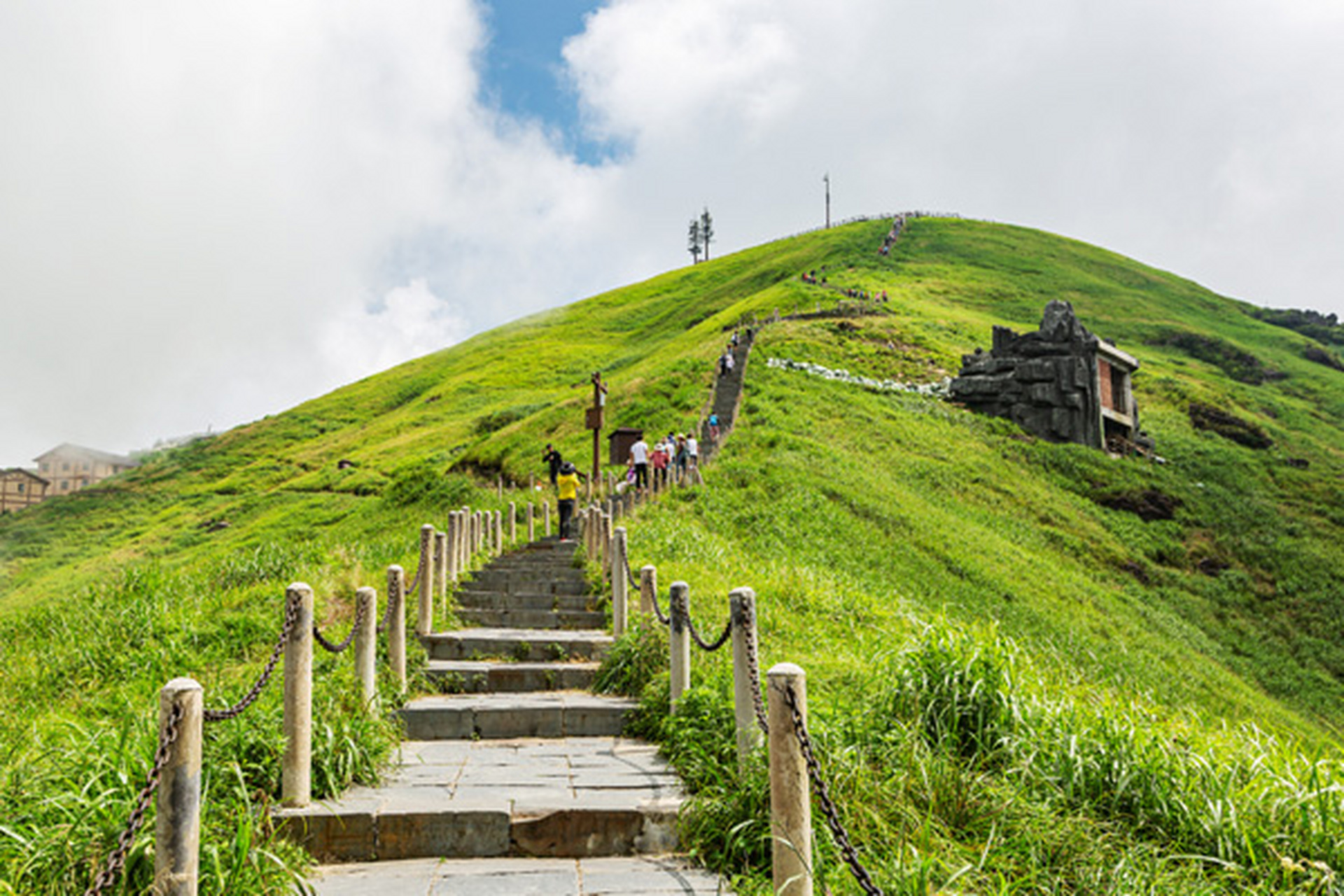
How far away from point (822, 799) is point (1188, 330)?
69149 mm

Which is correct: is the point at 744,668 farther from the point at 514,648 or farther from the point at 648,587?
the point at 514,648

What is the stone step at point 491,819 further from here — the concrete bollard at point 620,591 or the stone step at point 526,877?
the concrete bollard at point 620,591

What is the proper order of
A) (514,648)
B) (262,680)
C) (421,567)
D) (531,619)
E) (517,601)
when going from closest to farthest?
1. (262,680)
2. (421,567)
3. (514,648)
4. (531,619)
5. (517,601)

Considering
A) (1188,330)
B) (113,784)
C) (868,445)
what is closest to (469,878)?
(113,784)

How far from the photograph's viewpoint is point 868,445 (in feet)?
99.7

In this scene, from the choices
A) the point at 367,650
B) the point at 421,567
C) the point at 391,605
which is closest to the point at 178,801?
the point at 367,650

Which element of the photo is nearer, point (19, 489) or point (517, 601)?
point (517, 601)

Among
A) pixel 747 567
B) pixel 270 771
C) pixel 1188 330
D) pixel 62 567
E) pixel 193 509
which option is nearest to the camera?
pixel 270 771

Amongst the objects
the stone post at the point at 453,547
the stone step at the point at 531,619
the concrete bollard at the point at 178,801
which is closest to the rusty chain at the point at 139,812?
the concrete bollard at the point at 178,801

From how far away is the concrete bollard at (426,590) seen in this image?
970cm

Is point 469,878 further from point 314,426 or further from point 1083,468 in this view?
point 314,426

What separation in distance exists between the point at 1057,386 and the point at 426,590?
1317 inches

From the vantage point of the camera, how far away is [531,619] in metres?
11.7

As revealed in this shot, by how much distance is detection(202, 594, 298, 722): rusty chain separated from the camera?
12.7 feet
